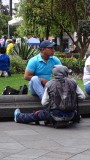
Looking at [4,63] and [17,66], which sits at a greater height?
[4,63]

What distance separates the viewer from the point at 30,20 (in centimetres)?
3012

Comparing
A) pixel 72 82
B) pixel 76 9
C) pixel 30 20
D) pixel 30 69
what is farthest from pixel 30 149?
pixel 30 20

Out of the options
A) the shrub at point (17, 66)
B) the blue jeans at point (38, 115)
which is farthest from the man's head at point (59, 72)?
the shrub at point (17, 66)

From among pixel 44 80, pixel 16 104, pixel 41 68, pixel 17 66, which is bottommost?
pixel 17 66

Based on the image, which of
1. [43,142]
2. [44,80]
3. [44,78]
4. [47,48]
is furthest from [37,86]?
[43,142]

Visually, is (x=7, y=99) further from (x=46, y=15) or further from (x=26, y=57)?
(x=46, y=15)

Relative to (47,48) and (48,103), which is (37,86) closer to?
(48,103)

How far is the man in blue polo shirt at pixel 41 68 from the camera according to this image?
8281 millimetres

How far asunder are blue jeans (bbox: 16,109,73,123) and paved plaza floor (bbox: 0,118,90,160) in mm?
107

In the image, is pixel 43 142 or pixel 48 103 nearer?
pixel 43 142

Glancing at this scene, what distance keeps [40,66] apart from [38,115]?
3.70 ft

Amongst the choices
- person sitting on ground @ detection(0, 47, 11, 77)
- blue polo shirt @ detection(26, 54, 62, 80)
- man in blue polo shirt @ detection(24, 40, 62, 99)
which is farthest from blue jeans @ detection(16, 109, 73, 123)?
person sitting on ground @ detection(0, 47, 11, 77)

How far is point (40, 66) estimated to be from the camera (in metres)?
8.56

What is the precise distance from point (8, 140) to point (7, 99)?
5.43 ft
